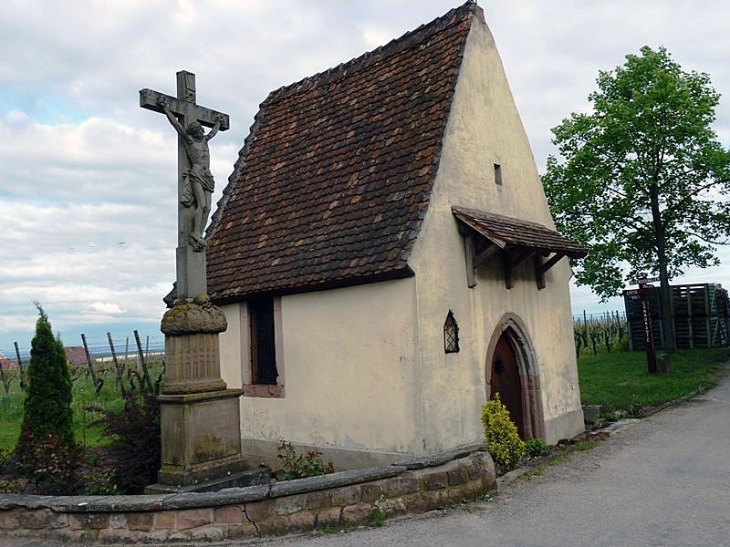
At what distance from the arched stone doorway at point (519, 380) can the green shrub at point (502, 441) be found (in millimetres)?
2097

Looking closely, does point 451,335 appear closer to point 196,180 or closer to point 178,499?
point 196,180

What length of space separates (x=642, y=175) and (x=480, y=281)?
48.7 ft

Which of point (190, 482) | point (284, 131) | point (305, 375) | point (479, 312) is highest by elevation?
point (284, 131)

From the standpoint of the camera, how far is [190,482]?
673cm

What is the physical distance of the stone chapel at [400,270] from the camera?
28.4ft

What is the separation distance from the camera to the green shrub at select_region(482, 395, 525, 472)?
812cm

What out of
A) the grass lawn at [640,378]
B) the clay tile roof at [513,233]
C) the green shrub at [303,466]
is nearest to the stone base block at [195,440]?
the green shrub at [303,466]

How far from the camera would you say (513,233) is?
952 centimetres

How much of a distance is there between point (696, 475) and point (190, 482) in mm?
6169

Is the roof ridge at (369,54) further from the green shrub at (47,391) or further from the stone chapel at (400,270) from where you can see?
the green shrub at (47,391)

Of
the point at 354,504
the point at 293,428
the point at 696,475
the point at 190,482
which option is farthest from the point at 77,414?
the point at 696,475

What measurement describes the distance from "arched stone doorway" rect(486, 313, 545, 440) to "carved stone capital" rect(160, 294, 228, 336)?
16.4ft

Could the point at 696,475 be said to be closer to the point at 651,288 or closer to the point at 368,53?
the point at 368,53

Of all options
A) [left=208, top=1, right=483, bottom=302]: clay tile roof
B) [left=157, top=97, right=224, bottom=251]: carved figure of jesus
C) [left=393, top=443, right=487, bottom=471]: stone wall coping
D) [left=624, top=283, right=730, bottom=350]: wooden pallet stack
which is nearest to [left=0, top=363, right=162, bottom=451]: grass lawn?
[left=208, top=1, right=483, bottom=302]: clay tile roof
